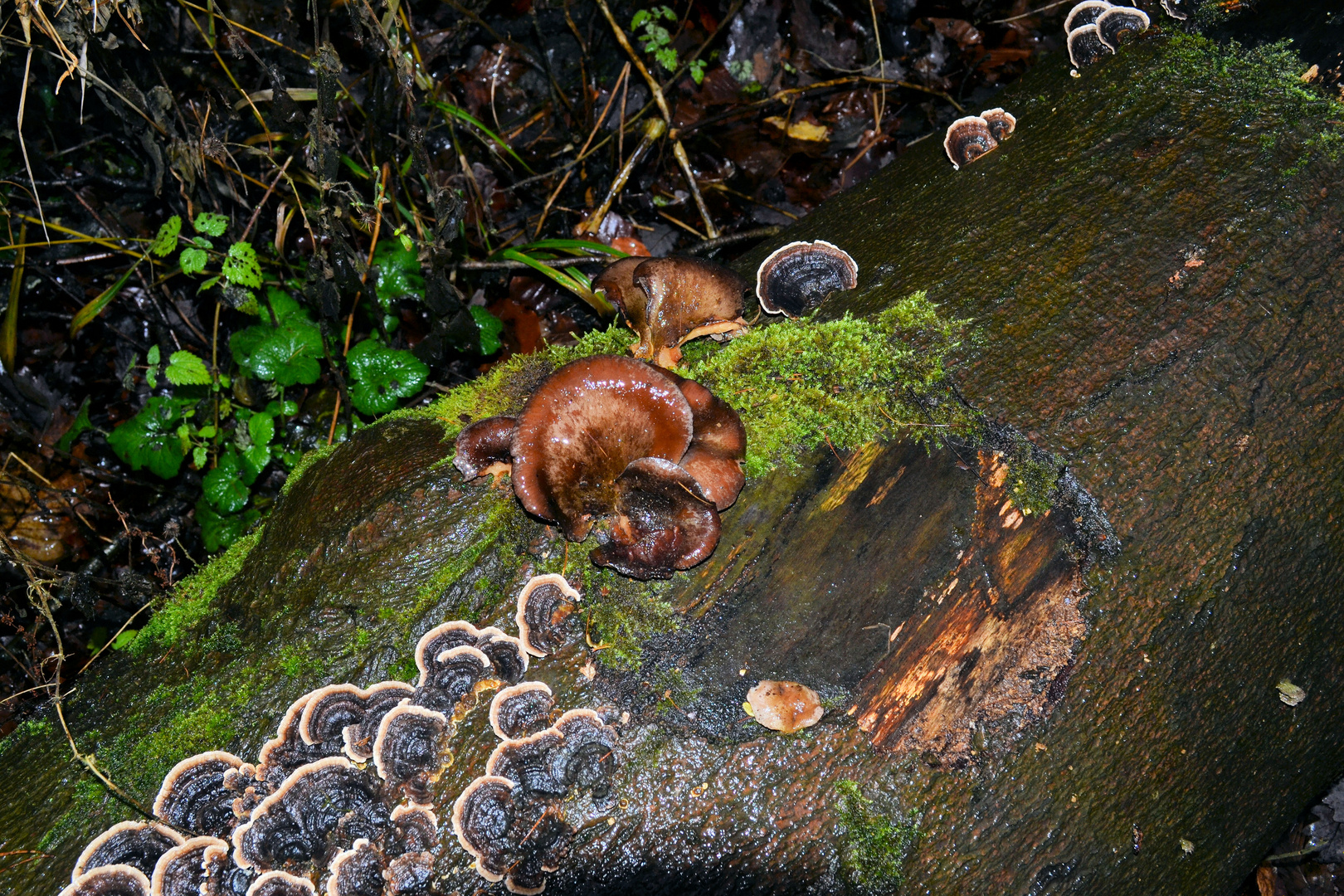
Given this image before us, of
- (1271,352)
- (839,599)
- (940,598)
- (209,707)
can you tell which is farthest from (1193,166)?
(209,707)

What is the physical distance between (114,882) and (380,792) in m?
0.90

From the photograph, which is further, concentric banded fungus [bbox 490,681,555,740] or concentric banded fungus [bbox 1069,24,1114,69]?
concentric banded fungus [bbox 1069,24,1114,69]

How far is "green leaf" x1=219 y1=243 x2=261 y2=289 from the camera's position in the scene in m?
3.92

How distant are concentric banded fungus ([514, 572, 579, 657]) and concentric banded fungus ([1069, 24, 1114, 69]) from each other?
11.8 feet

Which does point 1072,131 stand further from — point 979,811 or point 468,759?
point 468,759

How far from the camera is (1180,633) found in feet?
8.33

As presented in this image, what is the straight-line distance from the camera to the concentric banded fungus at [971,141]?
11.2 feet

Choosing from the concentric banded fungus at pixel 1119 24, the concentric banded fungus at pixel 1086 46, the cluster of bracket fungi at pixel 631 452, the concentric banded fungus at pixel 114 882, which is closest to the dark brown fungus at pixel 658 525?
the cluster of bracket fungi at pixel 631 452

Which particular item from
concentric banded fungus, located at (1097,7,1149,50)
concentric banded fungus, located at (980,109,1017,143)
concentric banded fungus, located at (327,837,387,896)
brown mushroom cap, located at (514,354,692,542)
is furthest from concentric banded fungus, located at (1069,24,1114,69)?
concentric banded fungus, located at (327,837,387,896)

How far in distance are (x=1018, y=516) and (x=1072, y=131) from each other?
1963 millimetres

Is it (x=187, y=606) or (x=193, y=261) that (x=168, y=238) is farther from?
(x=187, y=606)

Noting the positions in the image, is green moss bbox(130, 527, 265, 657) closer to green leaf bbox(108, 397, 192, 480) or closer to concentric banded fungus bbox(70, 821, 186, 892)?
concentric banded fungus bbox(70, 821, 186, 892)

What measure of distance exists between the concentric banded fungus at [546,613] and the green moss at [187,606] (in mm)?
1443

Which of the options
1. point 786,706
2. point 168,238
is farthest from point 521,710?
point 168,238
